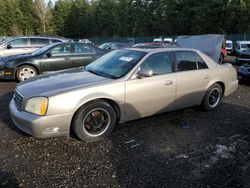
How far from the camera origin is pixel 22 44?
12773mm

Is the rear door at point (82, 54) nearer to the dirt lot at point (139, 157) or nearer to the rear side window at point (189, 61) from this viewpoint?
the dirt lot at point (139, 157)

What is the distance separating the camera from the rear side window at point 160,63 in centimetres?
513

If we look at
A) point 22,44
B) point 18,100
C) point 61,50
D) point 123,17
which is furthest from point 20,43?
point 123,17

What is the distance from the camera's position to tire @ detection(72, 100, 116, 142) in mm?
4352

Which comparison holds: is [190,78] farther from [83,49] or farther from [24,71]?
[24,71]

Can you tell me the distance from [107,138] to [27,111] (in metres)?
1.38

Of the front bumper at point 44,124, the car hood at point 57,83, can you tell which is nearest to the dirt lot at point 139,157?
the front bumper at point 44,124

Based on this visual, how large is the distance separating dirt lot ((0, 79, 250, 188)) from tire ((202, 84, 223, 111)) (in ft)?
2.26

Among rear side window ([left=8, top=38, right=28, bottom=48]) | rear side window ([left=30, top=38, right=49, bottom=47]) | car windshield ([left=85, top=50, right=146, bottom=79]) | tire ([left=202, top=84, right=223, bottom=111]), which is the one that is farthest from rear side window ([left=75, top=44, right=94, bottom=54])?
tire ([left=202, top=84, right=223, bottom=111])

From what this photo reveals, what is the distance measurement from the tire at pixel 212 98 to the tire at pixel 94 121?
98.0 inches

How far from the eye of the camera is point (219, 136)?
487 centimetres

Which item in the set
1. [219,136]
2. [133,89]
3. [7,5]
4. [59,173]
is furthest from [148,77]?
[7,5]

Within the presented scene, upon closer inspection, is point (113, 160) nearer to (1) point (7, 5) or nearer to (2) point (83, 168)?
(2) point (83, 168)

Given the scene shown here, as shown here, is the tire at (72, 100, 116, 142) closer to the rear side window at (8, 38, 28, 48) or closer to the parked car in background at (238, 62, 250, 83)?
the parked car in background at (238, 62, 250, 83)
